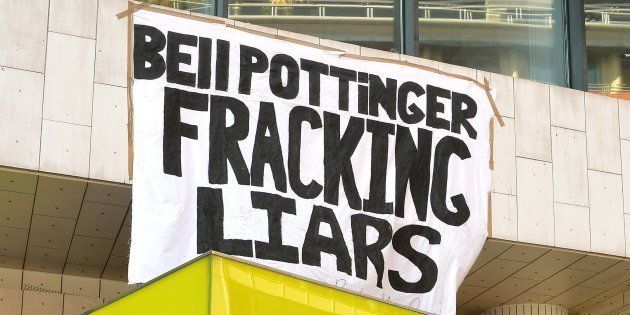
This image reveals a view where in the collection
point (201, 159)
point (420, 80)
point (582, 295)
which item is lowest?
point (582, 295)

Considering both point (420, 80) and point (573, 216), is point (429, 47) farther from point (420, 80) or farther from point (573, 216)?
point (573, 216)

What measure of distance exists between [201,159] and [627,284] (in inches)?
259

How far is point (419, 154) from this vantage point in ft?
53.7

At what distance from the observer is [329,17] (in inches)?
676

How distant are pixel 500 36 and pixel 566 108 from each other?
1.32 meters

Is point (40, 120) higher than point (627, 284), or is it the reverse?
point (40, 120)

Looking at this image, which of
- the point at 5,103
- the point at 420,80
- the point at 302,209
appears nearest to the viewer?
the point at 5,103

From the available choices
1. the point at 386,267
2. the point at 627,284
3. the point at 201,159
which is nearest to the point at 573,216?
the point at 627,284

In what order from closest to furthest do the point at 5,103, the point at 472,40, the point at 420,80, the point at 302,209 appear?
the point at 5,103
the point at 302,209
the point at 420,80
the point at 472,40

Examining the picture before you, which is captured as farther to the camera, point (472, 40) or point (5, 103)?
point (472, 40)

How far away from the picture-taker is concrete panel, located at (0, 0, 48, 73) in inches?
581

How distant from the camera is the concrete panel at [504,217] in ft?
55.2

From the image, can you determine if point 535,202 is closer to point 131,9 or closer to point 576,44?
point 576,44

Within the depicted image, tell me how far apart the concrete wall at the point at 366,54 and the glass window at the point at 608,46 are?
0.49 metres
